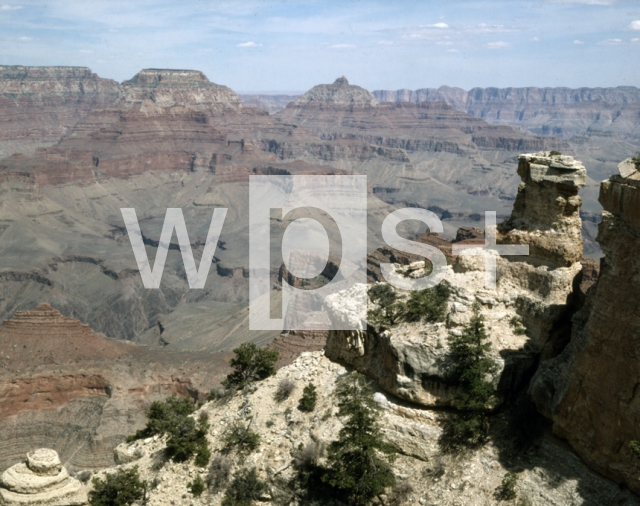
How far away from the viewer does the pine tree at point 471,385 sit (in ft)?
67.3

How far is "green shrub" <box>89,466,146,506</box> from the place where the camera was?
22.9 m

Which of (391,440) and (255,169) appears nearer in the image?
(391,440)

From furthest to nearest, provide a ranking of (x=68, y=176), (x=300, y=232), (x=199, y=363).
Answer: (x=68, y=176) → (x=300, y=232) → (x=199, y=363)

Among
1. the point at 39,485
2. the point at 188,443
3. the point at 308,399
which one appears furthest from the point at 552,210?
the point at 39,485

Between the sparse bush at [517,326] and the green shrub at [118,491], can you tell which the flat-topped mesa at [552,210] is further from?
the green shrub at [118,491]

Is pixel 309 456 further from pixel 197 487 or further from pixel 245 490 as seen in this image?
pixel 197 487

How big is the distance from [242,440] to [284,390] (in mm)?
2736

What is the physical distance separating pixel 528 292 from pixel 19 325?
46.8 metres

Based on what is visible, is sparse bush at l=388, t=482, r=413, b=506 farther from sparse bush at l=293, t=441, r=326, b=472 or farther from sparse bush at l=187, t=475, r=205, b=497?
sparse bush at l=187, t=475, r=205, b=497

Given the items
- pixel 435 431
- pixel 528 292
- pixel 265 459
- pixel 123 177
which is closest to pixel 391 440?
pixel 435 431

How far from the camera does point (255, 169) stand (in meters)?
195

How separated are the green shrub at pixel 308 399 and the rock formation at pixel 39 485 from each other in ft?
27.6

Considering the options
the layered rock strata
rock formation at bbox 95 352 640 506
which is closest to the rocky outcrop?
rock formation at bbox 95 352 640 506

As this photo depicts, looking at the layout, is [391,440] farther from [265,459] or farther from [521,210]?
Answer: [521,210]
